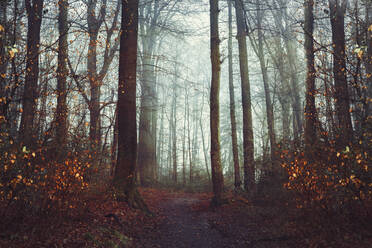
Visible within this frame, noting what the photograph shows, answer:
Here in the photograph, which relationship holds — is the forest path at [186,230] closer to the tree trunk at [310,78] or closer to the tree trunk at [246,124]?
the tree trunk at [246,124]

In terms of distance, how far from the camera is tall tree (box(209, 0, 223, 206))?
35.2 ft

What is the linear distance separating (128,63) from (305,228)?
22.8ft

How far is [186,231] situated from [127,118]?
3824 millimetres

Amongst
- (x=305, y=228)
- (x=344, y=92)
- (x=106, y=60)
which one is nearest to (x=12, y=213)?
(x=305, y=228)

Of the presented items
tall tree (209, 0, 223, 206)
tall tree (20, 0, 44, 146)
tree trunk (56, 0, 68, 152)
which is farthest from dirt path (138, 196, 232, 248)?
tall tree (20, 0, 44, 146)

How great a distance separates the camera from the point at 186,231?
7941 millimetres

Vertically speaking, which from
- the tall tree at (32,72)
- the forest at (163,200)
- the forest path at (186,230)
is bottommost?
the forest path at (186,230)

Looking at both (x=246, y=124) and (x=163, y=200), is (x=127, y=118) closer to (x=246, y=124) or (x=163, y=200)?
(x=163, y=200)

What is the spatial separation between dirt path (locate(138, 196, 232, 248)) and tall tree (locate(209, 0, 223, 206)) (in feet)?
3.62

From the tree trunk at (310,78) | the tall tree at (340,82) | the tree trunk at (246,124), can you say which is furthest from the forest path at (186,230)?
the tree trunk at (310,78)

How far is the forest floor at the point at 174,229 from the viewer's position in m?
5.20

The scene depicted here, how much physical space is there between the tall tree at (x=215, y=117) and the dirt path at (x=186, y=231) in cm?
110

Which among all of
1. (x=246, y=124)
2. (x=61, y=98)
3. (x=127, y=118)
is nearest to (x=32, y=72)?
(x=61, y=98)

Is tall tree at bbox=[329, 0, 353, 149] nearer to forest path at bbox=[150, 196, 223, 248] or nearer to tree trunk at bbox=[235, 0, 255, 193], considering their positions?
forest path at bbox=[150, 196, 223, 248]
